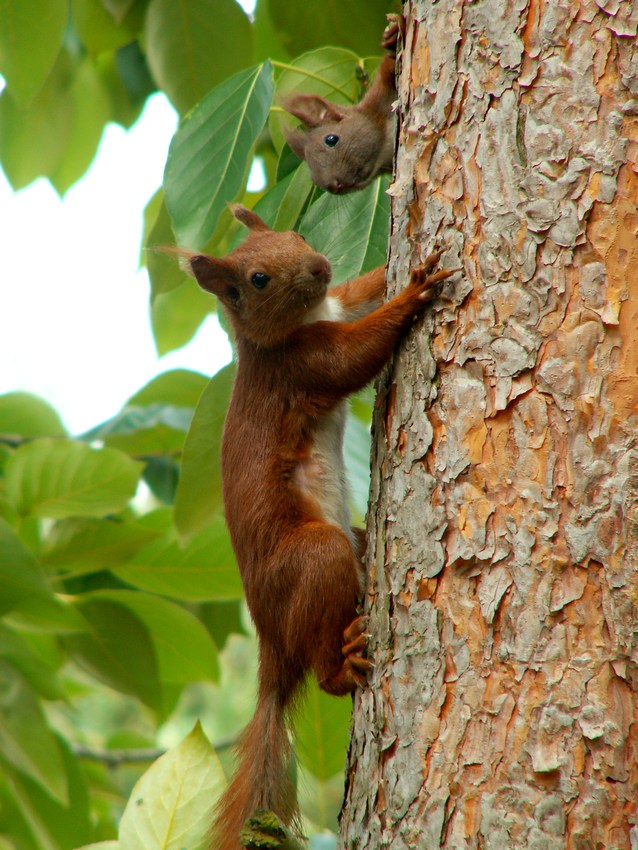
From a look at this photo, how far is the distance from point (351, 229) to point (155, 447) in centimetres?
102

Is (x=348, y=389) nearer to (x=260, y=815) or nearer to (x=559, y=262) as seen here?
(x=559, y=262)

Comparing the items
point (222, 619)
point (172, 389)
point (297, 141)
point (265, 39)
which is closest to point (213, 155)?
point (297, 141)

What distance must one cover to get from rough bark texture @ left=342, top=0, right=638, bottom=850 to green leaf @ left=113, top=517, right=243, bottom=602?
1.09 meters

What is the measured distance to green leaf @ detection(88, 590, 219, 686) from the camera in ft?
8.62

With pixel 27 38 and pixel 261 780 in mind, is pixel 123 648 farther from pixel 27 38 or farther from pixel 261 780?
pixel 27 38

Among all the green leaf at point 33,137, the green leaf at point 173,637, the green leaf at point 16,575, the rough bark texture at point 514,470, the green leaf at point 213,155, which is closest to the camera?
the rough bark texture at point 514,470

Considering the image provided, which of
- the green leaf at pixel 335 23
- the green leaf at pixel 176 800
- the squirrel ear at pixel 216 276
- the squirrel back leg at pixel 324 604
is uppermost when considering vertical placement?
the green leaf at pixel 335 23

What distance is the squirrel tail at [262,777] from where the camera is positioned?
183 centimetres

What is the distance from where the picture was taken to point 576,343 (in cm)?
132

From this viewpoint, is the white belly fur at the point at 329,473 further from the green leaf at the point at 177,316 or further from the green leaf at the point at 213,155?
the green leaf at the point at 177,316

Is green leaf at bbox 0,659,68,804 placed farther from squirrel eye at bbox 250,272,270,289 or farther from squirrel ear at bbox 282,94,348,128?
squirrel ear at bbox 282,94,348,128

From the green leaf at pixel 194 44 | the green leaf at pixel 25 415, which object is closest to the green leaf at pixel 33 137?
the green leaf at pixel 194 44

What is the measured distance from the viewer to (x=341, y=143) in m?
2.50

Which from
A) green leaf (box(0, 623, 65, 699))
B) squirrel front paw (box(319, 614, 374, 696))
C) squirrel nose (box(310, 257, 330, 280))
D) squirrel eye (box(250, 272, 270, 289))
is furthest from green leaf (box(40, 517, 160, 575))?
squirrel front paw (box(319, 614, 374, 696))
